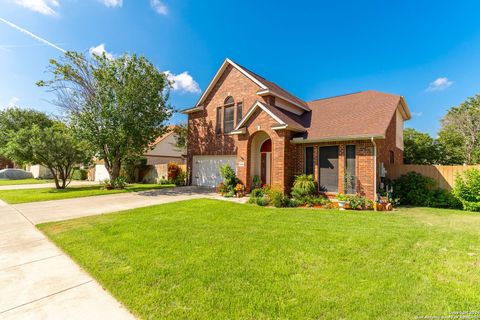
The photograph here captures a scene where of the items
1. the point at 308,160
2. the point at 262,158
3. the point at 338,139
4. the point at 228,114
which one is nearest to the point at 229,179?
the point at 262,158

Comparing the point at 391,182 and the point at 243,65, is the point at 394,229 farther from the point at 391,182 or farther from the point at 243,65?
the point at 243,65

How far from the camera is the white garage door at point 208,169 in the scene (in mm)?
16016

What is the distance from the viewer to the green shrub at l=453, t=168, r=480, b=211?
878 cm

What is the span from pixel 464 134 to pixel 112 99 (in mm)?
34700

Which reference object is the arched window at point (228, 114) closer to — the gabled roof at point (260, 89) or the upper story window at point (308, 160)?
the gabled roof at point (260, 89)

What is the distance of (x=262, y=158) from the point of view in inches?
539

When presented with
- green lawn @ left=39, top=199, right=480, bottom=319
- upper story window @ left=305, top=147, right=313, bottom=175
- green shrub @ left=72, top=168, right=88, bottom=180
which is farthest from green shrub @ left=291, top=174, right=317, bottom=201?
green shrub @ left=72, top=168, right=88, bottom=180

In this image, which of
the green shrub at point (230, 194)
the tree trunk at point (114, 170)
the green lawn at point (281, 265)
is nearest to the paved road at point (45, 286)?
the green lawn at point (281, 265)

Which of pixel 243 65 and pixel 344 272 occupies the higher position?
pixel 243 65

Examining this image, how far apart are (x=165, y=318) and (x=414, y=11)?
56.7 ft

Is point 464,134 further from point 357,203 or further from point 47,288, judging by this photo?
point 47,288

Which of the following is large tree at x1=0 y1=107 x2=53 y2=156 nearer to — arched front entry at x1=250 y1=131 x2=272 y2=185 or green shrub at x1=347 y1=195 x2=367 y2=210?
arched front entry at x1=250 y1=131 x2=272 y2=185

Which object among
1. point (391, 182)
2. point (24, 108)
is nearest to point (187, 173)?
point (391, 182)

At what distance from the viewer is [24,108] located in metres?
33.9
